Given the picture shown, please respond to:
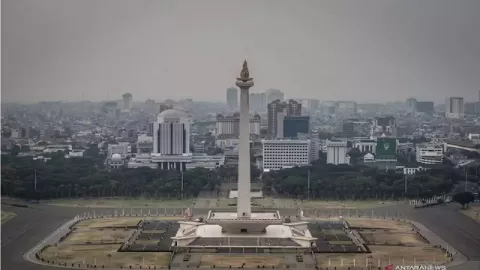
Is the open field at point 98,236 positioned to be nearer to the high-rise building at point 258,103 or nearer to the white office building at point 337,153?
the white office building at point 337,153

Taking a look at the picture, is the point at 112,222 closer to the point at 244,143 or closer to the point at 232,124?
the point at 244,143

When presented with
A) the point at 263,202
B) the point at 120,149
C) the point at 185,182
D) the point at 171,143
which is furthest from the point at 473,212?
the point at 120,149

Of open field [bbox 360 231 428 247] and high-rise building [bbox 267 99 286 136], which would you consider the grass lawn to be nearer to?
open field [bbox 360 231 428 247]

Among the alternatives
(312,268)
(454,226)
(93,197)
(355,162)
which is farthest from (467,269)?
(355,162)

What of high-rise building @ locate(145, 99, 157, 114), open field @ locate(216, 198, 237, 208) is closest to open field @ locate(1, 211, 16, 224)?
open field @ locate(216, 198, 237, 208)

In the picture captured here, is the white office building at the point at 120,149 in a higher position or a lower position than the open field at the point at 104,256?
higher

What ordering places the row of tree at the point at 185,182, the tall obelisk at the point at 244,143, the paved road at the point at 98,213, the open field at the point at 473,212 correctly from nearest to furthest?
the paved road at the point at 98,213 → the tall obelisk at the point at 244,143 → the open field at the point at 473,212 → the row of tree at the point at 185,182

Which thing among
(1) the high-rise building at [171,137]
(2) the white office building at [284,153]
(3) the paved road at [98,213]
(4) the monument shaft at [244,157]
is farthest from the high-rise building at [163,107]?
(4) the monument shaft at [244,157]
